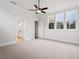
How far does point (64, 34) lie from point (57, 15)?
2.08 m

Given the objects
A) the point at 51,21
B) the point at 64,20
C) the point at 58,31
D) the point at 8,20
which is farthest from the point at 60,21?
the point at 8,20

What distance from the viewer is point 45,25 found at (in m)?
8.81

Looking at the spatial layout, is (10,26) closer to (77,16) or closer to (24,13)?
(24,13)

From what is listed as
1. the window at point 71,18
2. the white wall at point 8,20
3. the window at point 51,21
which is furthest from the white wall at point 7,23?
the window at point 71,18

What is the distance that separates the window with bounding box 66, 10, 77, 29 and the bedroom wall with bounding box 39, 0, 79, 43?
453 mm

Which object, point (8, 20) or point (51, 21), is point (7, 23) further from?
point (51, 21)

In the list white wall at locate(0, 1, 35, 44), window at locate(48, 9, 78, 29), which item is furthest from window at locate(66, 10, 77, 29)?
white wall at locate(0, 1, 35, 44)

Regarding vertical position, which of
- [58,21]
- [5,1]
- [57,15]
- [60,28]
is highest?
[5,1]

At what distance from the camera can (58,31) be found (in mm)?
7504

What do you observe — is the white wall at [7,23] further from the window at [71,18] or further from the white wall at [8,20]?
the window at [71,18]

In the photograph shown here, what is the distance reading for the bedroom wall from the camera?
5.49m

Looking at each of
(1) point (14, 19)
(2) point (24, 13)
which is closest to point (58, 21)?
(2) point (24, 13)

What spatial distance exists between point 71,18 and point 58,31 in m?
1.73

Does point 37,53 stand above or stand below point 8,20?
below
